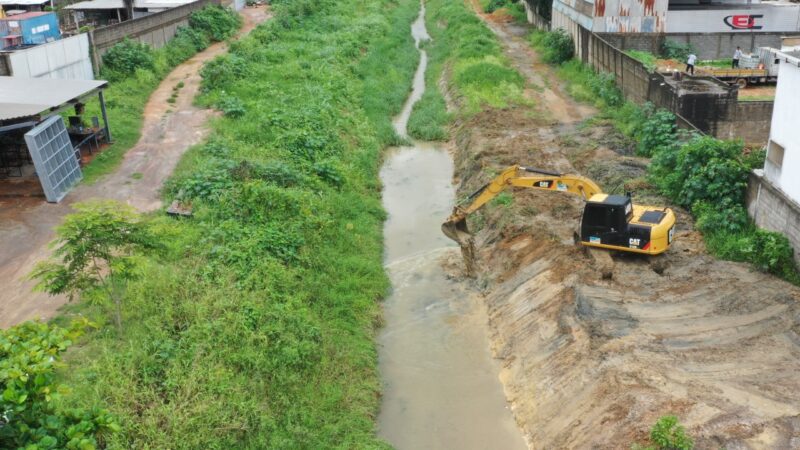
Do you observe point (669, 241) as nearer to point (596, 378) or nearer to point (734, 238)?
point (734, 238)

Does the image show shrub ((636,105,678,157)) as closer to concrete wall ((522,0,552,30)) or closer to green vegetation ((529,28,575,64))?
green vegetation ((529,28,575,64))

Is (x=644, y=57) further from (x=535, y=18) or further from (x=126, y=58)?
(x=126, y=58)

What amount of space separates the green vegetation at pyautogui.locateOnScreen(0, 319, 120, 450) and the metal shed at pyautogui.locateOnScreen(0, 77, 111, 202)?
44.6 ft

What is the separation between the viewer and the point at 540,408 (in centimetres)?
1479

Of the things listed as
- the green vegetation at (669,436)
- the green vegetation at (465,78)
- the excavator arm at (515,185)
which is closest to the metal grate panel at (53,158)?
the excavator arm at (515,185)

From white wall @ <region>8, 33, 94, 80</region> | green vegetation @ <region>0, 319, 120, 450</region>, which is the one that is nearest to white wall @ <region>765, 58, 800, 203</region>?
green vegetation @ <region>0, 319, 120, 450</region>

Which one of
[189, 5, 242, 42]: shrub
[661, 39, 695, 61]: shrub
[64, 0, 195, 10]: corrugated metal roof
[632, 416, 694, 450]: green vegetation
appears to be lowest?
[632, 416, 694, 450]: green vegetation

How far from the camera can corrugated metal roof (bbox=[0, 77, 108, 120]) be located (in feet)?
68.7

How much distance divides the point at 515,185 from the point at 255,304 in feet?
26.6

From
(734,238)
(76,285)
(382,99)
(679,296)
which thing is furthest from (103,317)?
(382,99)

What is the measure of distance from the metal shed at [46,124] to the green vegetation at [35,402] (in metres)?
13.6

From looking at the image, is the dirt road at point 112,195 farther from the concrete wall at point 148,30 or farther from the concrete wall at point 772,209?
the concrete wall at point 772,209

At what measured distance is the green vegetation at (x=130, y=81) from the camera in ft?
83.6

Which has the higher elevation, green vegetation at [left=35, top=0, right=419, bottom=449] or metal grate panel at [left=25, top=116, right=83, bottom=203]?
metal grate panel at [left=25, top=116, right=83, bottom=203]
